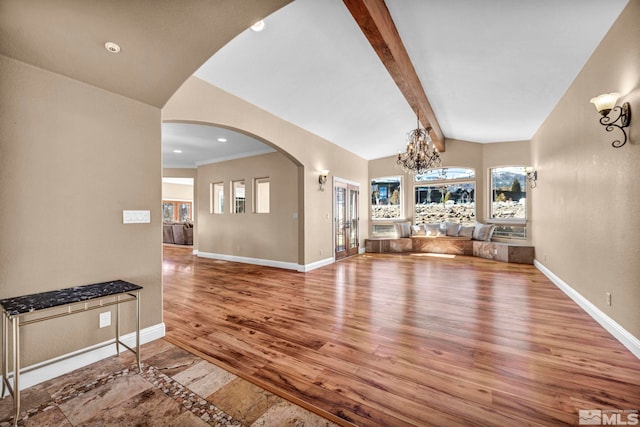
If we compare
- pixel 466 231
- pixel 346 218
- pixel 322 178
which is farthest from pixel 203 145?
pixel 466 231

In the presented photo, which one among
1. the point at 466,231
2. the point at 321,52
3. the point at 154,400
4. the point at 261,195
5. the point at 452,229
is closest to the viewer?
the point at 154,400

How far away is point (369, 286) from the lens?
14.8 feet

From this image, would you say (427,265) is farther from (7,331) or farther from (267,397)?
(7,331)

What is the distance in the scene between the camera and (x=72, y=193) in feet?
7.17

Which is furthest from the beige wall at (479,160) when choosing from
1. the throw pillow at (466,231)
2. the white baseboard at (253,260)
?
the white baseboard at (253,260)

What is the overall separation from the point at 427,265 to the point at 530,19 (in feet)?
15.7

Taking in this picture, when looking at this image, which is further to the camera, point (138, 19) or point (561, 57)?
point (561, 57)

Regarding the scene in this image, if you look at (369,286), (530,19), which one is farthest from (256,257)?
(530,19)

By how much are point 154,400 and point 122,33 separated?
7.89 feet

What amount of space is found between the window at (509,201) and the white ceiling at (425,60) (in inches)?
77.7

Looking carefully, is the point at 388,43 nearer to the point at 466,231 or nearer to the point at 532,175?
the point at 532,175

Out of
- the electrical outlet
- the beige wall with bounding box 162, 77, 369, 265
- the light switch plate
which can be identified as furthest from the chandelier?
the electrical outlet

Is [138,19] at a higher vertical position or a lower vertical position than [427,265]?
higher

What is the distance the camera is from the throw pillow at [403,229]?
8516 millimetres
